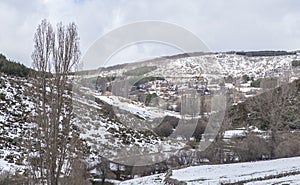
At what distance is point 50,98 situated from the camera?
11297mm

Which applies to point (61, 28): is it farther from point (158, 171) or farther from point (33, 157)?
point (158, 171)

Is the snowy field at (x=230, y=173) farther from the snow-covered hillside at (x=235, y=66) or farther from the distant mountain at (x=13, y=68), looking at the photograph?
the distant mountain at (x=13, y=68)

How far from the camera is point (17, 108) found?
31.0m

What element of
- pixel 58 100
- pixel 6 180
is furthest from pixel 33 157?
pixel 6 180

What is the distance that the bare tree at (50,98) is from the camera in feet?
36.7

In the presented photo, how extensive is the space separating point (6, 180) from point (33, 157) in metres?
4.91

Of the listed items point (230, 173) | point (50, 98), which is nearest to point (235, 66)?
point (230, 173)

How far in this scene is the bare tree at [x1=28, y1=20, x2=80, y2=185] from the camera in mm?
11180

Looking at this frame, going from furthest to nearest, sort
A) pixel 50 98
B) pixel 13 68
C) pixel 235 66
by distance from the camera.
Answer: pixel 235 66
pixel 13 68
pixel 50 98

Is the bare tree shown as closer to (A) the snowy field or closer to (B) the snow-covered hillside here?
(A) the snowy field

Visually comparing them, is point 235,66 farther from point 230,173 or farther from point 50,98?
point 50,98

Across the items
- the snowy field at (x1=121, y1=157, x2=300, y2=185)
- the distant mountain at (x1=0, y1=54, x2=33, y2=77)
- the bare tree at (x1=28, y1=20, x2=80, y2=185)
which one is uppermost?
the distant mountain at (x1=0, y1=54, x2=33, y2=77)

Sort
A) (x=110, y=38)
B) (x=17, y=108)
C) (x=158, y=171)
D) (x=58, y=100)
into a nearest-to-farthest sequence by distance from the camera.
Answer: (x=58, y=100), (x=110, y=38), (x=158, y=171), (x=17, y=108)

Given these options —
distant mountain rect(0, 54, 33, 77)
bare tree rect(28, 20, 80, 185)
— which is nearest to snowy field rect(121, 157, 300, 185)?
bare tree rect(28, 20, 80, 185)
